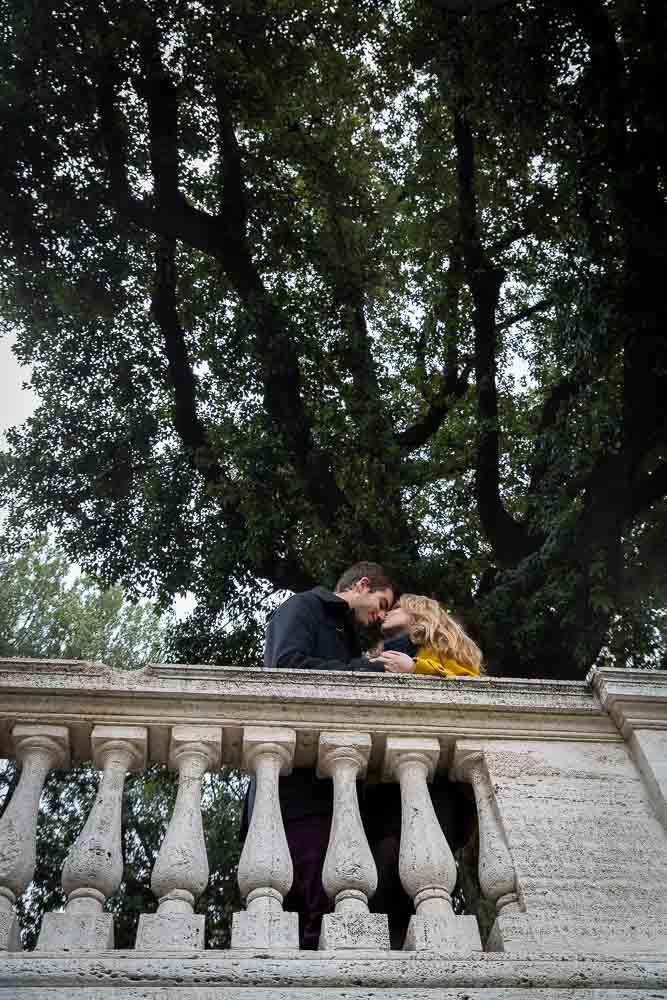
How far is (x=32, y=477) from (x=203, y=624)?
9.75 ft

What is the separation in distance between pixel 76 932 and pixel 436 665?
7.05ft

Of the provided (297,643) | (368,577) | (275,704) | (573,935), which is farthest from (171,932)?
(368,577)

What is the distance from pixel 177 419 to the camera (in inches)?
493

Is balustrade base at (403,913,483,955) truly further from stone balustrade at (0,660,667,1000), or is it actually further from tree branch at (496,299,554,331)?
tree branch at (496,299,554,331)

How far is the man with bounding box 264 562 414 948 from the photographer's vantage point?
12.2 ft

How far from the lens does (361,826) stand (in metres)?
3.50

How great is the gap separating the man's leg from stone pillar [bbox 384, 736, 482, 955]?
0.34 metres

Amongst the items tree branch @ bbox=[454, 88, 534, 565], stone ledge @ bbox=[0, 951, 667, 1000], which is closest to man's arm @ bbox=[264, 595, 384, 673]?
stone ledge @ bbox=[0, 951, 667, 1000]

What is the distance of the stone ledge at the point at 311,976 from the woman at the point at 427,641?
1.81 meters

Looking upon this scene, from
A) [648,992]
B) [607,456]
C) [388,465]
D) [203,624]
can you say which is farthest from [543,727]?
[203,624]

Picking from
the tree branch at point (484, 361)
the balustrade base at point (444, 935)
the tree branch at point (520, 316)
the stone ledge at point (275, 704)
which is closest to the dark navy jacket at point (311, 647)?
the stone ledge at point (275, 704)

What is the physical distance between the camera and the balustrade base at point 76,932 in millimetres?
3002

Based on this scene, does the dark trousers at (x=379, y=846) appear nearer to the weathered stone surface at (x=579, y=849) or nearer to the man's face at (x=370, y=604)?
the weathered stone surface at (x=579, y=849)

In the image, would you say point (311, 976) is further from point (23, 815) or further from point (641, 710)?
point (641, 710)
